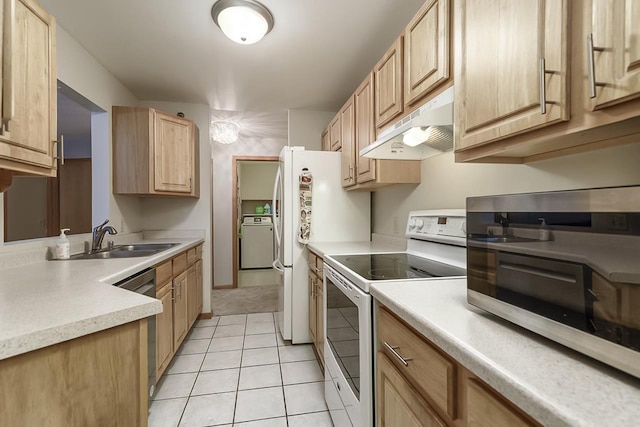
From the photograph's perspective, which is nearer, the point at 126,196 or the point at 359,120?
the point at 359,120

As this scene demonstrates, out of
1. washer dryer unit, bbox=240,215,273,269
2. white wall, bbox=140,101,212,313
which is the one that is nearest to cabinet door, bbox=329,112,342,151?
white wall, bbox=140,101,212,313

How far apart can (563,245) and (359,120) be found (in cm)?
181

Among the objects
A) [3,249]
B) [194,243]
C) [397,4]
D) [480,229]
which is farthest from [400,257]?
[3,249]

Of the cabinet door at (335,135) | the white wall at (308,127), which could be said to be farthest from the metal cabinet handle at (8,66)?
→ the white wall at (308,127)

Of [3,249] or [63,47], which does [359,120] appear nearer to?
[63,47]

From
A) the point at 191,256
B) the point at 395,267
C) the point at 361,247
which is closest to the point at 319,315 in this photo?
the point at 361,247

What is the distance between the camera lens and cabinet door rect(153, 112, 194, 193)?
2646mm

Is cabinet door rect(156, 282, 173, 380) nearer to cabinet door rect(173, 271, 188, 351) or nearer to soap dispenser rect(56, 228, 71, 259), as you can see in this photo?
cabinet door rect(173, 271, 188, 351)

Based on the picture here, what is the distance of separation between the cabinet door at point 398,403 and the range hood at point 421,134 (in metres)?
0.95

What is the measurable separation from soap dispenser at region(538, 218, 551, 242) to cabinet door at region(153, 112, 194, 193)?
9.24 ft

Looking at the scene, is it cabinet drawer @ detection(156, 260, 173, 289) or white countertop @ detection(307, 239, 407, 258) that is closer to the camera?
cabinet drawer @ detection(156, 260, 173, 289)

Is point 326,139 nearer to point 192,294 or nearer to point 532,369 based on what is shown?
point 192,294

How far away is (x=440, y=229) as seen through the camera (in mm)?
1594

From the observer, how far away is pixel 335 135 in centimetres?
282
